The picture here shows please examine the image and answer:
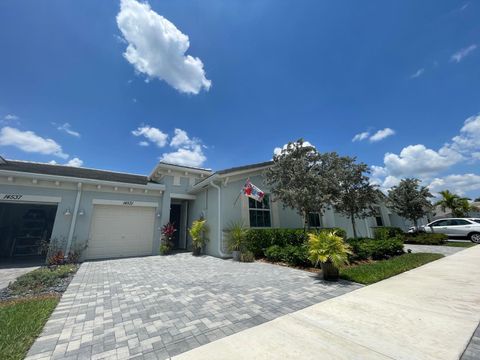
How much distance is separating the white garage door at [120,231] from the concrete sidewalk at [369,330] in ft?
34.6

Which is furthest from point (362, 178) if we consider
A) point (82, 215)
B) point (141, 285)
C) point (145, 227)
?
point (82, 215)

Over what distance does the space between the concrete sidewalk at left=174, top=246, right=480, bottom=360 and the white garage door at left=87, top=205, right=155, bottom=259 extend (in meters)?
10.6

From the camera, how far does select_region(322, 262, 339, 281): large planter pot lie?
19.2ft

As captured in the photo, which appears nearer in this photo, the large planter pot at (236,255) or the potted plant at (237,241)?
the large planter pot at (236,255)

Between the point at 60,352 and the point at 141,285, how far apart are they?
3.13m

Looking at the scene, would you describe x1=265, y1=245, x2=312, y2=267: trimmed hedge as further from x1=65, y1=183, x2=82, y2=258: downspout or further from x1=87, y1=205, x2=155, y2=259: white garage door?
x1=65, y1=183, x2=82, y2=258: downspout

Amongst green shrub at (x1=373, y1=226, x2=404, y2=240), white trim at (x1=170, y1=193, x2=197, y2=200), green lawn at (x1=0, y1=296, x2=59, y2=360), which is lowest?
green lawn at (x1=0, y1=296, x2=59, y2=360)

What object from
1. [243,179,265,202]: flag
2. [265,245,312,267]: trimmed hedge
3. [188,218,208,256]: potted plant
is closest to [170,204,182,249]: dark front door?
[188,218,208,256]: potted plant

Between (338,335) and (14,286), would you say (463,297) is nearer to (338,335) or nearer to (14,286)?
(338,335)

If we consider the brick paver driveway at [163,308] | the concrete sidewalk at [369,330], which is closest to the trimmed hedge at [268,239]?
the brick paver driveway at [163,308]

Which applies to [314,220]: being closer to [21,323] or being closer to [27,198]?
[21,323]

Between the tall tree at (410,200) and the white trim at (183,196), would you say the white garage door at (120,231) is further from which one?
the tall tree at (410,200)

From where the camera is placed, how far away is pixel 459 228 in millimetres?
14547

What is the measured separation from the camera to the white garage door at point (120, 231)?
A: 10516 millimetres
